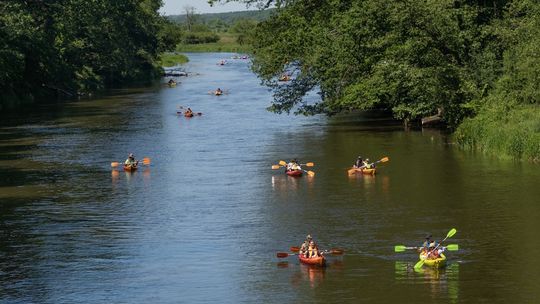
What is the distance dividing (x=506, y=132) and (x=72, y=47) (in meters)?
69.2

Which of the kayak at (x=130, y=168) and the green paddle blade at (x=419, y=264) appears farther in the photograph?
the kayak at (x=130, y=168)

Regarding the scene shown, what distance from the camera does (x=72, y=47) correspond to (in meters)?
110

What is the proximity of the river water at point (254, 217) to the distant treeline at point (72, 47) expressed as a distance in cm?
2486

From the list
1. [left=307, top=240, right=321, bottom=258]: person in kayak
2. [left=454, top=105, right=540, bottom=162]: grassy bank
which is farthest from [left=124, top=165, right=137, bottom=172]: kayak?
[left=307, top=240, right=321, bottom=258]: person in kayak

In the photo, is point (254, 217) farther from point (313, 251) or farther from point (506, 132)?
point (506, 132)

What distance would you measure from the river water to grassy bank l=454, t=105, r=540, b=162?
0.88 metres

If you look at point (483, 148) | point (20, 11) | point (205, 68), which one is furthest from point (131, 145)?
point (205, 68)

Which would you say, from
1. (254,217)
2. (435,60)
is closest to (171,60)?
(435,60)

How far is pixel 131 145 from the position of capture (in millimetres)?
62938

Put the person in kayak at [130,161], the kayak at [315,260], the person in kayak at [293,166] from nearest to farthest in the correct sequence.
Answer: the kayak at [315,260] < the person in kayak at [293,166] < the person in kayak at [130,161]

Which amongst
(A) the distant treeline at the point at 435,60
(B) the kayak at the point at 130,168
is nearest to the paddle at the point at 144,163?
(B) the kayak at the point at 130,168

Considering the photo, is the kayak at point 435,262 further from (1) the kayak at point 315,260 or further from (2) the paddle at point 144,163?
(2) the paddle at point 144,163

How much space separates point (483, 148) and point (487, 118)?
167cm

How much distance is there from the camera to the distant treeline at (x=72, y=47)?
92250 mm
